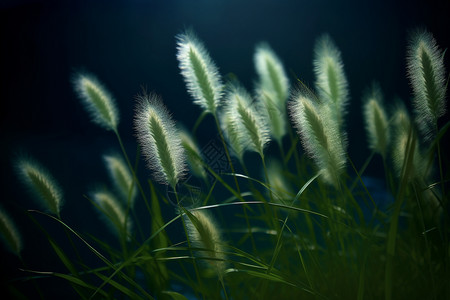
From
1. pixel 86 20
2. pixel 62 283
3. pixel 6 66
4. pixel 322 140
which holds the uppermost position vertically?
pixel 86 20

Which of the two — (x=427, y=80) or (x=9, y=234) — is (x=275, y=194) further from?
(x=9, y=234)

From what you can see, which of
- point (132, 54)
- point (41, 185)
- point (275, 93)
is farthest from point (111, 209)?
point (132, 54)

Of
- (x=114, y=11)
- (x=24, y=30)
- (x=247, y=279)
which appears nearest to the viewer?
(x=247, y=279)

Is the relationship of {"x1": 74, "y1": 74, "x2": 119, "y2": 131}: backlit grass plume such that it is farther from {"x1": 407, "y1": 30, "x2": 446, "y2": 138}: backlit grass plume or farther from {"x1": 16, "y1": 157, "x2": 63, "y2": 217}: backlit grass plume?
{"x1": 407, "y1": 30, "x2": 446, "y2": 138}: backlit grass plume

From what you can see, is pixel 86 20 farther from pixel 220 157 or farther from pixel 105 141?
pixel 220 157

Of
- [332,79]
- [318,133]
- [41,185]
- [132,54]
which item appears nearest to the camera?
[318,133]

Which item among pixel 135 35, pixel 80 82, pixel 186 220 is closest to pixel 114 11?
pixel 135 35
